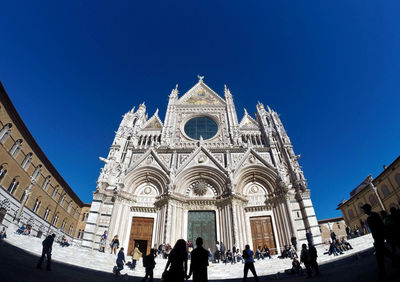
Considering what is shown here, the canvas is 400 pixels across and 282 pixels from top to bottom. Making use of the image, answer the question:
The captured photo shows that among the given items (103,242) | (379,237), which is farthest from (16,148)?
(379,237)

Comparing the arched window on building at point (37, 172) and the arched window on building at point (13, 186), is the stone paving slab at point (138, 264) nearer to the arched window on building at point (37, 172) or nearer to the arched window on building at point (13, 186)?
the arched window on building at point (13, 186)

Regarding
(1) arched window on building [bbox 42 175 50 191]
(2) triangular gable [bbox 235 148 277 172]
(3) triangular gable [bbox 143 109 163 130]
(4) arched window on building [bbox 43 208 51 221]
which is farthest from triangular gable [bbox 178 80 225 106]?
(4) arched window on building [bbox 43 208 51 221]

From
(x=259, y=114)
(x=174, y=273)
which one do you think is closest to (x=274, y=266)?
(x=174, y=273)

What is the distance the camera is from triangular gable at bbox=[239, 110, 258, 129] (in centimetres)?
2213

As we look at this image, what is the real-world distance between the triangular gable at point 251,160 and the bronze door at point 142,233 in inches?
330

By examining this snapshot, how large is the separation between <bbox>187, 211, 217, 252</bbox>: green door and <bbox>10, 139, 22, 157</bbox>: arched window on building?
17.2 meters

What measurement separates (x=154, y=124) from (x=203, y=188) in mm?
10046

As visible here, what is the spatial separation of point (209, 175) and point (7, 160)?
1772cm

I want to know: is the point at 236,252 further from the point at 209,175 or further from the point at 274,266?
the point at 209,175

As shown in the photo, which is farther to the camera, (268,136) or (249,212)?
(268,136)

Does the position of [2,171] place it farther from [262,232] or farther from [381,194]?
[381,194]

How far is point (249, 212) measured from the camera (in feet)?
53.7

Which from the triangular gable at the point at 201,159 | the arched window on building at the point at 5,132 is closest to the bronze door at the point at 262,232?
the triangular gable at the point at 201,159

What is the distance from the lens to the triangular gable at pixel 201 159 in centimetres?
1775
